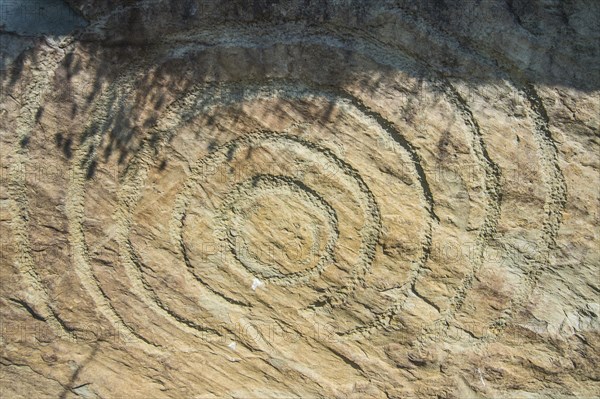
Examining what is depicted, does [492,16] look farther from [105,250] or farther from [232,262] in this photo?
[105,250]

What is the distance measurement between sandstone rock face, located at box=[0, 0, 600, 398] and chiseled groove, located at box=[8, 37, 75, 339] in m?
0.01

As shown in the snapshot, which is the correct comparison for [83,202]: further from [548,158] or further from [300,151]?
[548,158]

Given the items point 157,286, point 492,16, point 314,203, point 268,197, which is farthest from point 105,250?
point 492,16

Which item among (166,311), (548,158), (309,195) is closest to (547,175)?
(548,158)

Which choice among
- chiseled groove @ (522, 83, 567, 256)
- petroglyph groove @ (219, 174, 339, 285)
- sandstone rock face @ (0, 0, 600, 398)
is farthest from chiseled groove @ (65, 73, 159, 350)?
chiseled groove @ (522, 83, 567, 256)

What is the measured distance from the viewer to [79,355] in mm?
3418

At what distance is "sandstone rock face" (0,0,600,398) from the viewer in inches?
130

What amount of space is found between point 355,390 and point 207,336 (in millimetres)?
805

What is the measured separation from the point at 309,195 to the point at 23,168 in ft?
4.61

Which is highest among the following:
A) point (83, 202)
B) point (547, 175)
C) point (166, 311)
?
point (547, 175)

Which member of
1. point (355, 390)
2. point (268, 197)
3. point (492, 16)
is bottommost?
point (355, 390)

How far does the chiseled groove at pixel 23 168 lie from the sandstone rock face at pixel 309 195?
0.4 inches

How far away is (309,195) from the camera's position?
3.38 meters

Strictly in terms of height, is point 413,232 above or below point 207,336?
above
